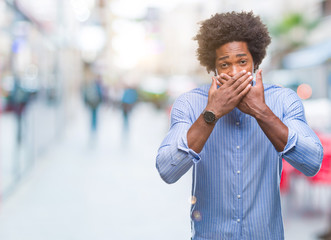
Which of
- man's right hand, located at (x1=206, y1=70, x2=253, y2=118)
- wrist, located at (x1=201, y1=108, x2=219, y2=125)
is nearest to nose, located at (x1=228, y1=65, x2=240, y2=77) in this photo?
man's right hand, located at (x1=206, y1=70, x2=253, y2=118)

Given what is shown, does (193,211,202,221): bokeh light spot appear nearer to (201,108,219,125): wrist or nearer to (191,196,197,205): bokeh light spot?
(191,196,197,205): bokeh light spot

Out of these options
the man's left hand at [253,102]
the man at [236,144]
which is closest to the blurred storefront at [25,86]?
the man at [236,144]

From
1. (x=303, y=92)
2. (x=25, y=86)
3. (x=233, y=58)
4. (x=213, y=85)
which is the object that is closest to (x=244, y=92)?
(x=213, y=85)

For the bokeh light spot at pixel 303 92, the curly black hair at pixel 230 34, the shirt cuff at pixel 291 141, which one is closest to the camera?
the shirt cuff at pixel 291 141

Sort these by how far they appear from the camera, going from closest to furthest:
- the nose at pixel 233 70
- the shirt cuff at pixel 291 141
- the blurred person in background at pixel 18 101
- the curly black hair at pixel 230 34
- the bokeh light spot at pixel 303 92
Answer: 1. the shirt cuff at pixel 291 141
2. the nose at pixel 233 70
3. the curly black hair at pixel 230 34
4. the blurred person in background at pixel 18 101
5. the bokeh light spot at pixel 303 92

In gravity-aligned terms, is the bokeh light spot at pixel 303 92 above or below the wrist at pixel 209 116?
above

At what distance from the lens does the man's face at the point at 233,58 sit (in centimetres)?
198

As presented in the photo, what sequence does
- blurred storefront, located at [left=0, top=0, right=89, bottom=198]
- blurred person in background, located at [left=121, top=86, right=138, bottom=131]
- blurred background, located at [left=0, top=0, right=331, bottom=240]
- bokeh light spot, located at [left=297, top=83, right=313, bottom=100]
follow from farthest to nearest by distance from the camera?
bokeh light spot, located at [left=297, top=83, right=313, bottom=100], blurred person in background, located at [left=121, top=86, right=138, bottom=131], blurred storefront, located at [left=0, top=0, right=89, bottom=198], blurred background, located at [left=0, top=0, right=331, bottom=240]

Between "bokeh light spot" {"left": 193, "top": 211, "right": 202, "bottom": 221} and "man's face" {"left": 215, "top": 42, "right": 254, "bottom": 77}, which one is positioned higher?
"man's face" {"left": 215, "top": 42, "right": 254, "bottom": 77}

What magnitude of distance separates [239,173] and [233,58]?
0.47 metres

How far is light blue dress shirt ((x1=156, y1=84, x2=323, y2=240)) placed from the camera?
1.94 metres

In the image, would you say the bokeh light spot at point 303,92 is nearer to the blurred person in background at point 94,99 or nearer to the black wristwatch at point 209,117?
the blurred person in background at point 94,99

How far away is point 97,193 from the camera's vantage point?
7.41 meters

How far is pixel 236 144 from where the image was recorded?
1.97 metres
